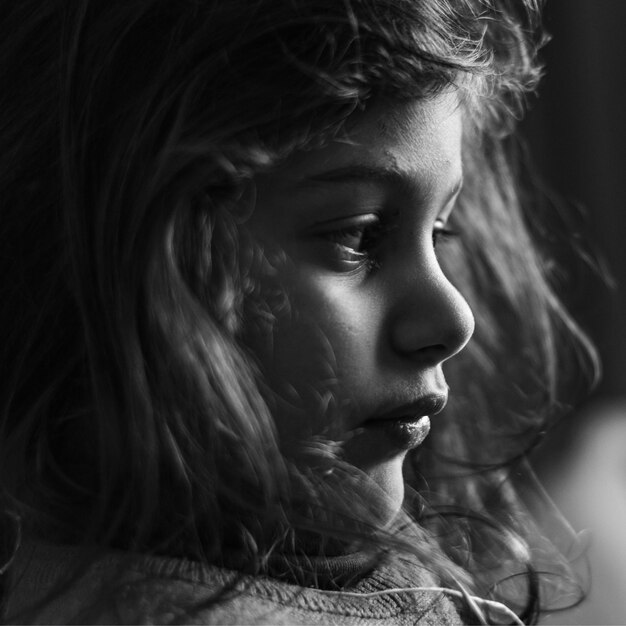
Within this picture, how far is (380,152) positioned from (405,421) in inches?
6.9

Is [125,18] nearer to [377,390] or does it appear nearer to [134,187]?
[134,187]

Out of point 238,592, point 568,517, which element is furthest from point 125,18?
point 568,517

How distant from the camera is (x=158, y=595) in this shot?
566 millimetres

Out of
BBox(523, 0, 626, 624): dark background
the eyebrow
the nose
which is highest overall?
the eyebrow

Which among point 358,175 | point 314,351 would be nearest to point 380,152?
point 358,175

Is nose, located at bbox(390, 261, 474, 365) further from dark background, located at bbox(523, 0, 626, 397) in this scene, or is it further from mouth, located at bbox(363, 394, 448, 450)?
dark background, located at bbox(523, 0, 626, 397)

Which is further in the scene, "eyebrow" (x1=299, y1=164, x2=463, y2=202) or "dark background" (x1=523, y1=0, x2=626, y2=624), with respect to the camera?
"dark background" (x1=523, y1=0, x2=626, y2=624)

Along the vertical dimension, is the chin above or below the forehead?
below

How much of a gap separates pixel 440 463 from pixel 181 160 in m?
0.50

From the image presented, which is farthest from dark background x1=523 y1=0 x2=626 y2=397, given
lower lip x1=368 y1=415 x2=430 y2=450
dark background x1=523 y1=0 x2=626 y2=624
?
lower lip x1=368 y1=415 x2=430 y2=450

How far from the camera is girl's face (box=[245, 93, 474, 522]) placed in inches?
22.8

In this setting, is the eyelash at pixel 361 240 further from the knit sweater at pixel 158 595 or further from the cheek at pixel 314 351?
the knit sweater at pixel 158 595

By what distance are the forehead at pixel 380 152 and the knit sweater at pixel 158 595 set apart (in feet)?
0.80

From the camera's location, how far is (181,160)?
56 cm
